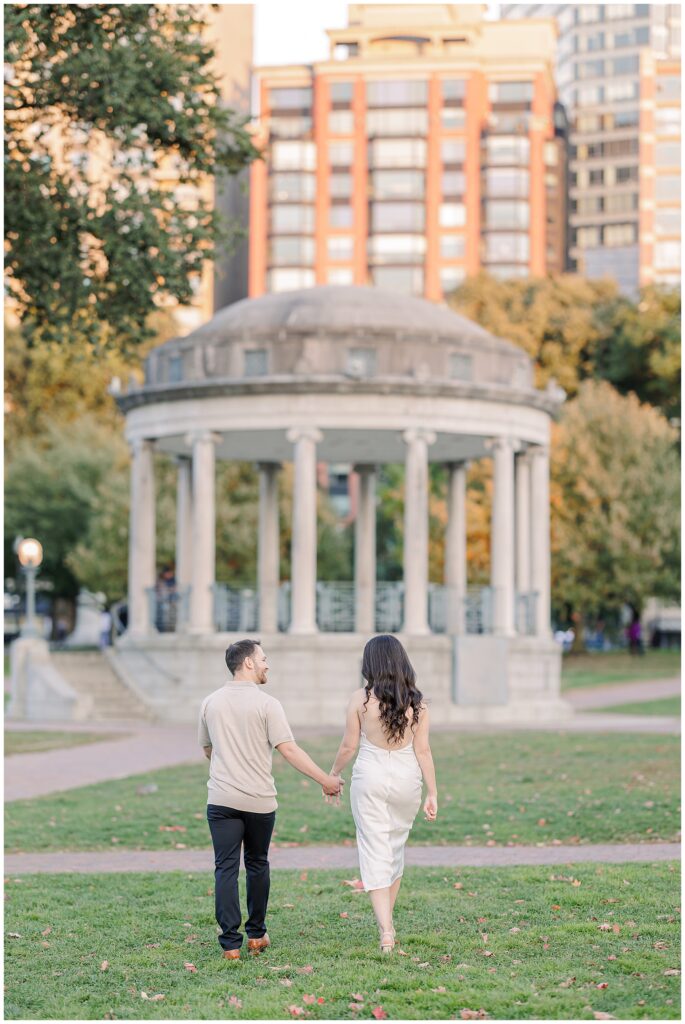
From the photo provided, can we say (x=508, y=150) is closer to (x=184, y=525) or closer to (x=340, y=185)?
(x=340, y=185)

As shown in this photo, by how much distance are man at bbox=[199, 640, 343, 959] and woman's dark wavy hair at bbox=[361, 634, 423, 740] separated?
0.52 metres

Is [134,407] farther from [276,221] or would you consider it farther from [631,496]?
[276,221]

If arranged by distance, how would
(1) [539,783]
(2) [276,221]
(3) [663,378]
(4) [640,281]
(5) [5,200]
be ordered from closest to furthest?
1. (1) [539,783]
2. (5) [5,200]
3. (3) [663,378]
4. (2) [276,221]
5. (4) [640,281]

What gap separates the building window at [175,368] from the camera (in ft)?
109

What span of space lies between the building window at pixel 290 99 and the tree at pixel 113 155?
89.9 metres

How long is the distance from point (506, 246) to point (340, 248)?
38.1 feet

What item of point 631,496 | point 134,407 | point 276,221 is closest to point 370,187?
point 276,221

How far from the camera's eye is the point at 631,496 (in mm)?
53312

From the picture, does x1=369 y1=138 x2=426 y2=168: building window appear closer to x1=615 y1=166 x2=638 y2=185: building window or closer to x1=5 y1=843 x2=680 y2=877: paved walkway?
x1=615 y1=166 x2=638 y2=185: building window

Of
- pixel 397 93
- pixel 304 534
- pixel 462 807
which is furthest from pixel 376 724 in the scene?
pixel 397 93

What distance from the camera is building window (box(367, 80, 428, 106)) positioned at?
4323 inches

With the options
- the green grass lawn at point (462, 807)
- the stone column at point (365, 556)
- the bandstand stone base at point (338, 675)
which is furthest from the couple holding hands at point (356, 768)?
the stone column at point (365, 556)

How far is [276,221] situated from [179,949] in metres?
102

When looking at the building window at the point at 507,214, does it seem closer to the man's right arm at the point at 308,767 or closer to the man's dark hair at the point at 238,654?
the man's dark hair at the point at 238,654
